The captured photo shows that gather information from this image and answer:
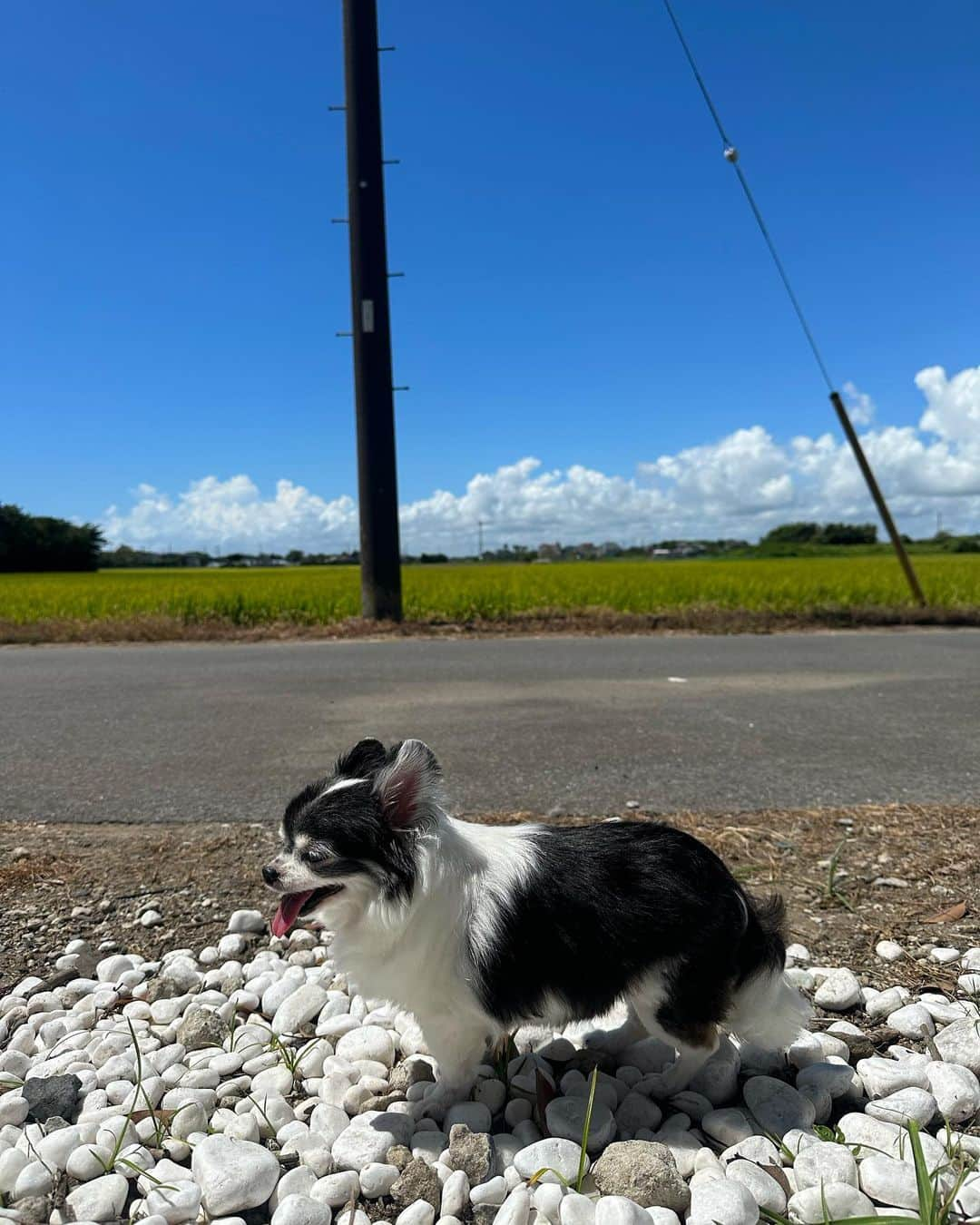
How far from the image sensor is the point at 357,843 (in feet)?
6.13

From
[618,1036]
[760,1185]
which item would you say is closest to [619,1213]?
[760,1185]

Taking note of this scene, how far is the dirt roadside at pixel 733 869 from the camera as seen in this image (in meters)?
2.66

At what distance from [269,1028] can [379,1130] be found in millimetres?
Answer: 598

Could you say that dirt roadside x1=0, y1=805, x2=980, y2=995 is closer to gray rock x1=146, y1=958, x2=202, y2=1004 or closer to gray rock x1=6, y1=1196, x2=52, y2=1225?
gray rock x1=146, y1=958, x2=202, y2=1004

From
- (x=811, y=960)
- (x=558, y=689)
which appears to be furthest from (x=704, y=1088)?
(x=558, y=689)

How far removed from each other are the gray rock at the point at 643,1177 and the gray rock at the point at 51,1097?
1323 millimetres

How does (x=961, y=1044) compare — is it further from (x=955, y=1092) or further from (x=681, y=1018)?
(x=681, y=1018)

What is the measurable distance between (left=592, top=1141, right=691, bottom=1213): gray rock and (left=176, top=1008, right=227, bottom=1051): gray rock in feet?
3.86

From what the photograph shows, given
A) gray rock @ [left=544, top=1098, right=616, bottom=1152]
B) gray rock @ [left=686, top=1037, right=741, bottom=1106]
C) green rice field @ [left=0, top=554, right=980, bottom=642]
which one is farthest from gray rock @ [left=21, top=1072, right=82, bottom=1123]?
green rice field @ [left=0, top=554, right=980, bottom=642]

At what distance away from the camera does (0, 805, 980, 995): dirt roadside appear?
8.72 feet

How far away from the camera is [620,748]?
4.71 m

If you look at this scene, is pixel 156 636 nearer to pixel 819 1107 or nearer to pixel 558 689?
pixel 558 689

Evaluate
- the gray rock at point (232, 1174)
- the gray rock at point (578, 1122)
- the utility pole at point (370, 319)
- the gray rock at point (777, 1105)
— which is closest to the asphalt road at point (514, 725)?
the gray rock at point (578, 1122)

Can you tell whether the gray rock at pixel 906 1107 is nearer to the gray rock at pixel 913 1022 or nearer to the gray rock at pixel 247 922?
the gray rock at pixel 913 1022
